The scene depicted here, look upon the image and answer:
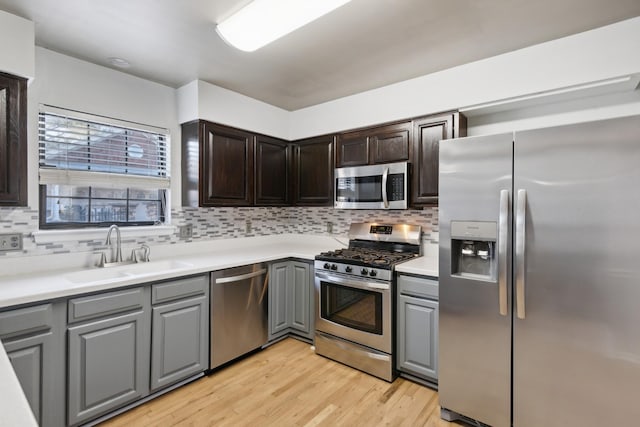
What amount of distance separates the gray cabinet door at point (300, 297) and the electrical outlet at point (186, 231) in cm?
102

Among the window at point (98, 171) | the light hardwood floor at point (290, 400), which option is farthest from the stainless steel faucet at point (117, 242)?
the light hardwood floor at point (290, 400)

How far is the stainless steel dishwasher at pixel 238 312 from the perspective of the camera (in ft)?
8.27

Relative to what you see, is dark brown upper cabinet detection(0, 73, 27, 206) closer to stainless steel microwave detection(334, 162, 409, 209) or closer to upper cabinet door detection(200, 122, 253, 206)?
upper cabinet door detection(200, 122, 253, 206)

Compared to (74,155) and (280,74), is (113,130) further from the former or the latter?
(280,74)

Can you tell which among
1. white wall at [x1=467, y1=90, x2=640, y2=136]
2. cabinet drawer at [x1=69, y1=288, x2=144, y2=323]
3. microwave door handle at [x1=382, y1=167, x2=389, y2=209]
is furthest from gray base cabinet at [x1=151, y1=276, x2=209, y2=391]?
white wall at [x1=467, y1=90, x2=640, y2=136]

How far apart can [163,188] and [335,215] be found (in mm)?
1797

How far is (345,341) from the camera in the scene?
2.70 meters

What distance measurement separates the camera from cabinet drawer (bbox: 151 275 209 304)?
2169mm

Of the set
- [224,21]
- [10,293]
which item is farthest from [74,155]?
[224,21]

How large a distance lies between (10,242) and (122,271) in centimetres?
67

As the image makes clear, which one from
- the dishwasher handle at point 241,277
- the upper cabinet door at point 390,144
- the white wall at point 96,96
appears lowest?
the dishwasher handle at point 241,277

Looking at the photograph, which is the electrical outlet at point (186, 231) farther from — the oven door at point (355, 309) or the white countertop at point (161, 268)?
the oven door at point (355, 309)

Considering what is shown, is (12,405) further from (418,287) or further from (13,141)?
(418,287)

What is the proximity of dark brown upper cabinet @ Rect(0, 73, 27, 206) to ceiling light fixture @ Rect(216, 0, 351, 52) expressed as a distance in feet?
4.04
